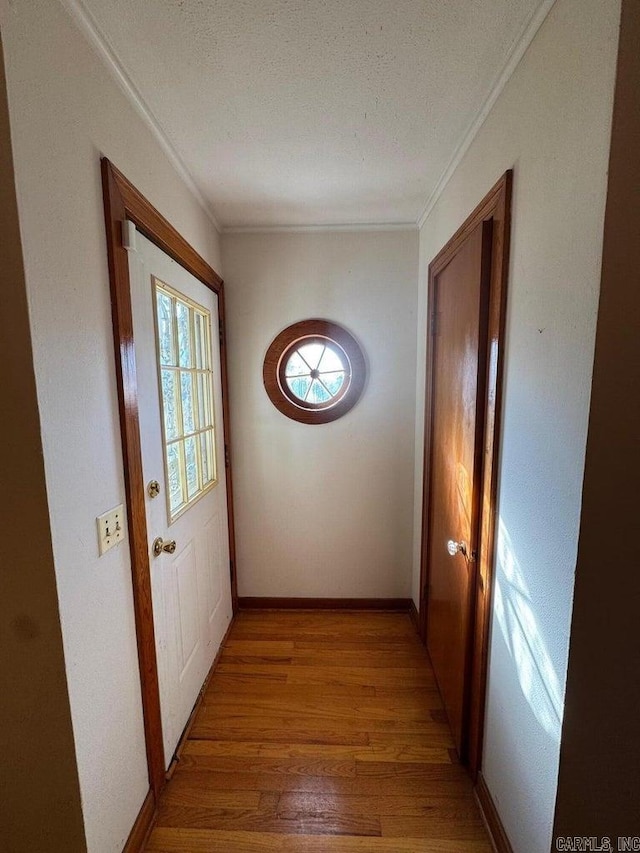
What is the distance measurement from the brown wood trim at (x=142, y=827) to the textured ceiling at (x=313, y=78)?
89.4 inches

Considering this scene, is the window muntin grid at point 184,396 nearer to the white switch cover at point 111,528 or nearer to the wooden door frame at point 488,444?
the white switch cover at point 111,528

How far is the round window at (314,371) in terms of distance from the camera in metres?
2.04

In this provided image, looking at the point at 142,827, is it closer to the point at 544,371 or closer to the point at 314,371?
the point at 544,371

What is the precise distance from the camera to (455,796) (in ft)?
4.02

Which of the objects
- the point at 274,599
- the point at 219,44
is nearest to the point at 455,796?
the point at 274,599

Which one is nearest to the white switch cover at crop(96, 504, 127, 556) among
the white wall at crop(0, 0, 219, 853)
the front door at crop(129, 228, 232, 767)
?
the white wall at crop(0, 0, 219, 853)

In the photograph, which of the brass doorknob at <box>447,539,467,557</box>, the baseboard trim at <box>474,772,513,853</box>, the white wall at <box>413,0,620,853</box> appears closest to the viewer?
the white wall at <box>413,0,620,853</box>

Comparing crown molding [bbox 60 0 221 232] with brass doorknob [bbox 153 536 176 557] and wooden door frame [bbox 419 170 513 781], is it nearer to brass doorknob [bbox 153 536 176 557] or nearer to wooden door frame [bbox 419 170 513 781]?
wooden door frame [bbox 419 170 513 781]

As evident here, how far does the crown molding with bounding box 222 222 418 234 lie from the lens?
6.49ft

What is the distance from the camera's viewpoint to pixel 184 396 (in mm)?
1534

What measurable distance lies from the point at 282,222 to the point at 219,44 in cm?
104

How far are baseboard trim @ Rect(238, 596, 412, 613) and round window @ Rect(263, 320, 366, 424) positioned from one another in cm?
119

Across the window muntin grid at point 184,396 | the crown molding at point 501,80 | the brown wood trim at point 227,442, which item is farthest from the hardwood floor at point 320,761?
the crown molding at point 501,80

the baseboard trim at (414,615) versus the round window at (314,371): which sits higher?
the round window at (314,371)
